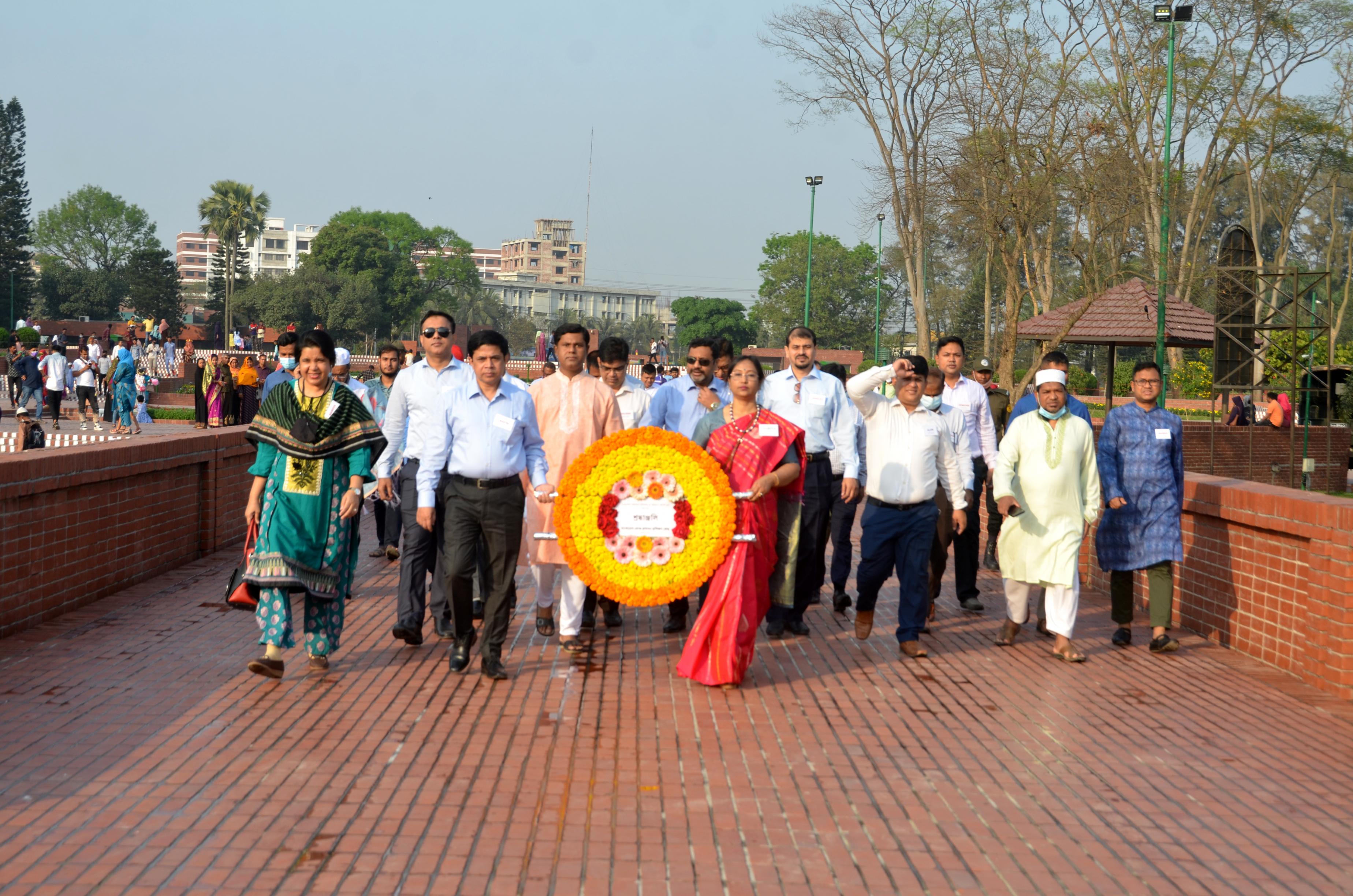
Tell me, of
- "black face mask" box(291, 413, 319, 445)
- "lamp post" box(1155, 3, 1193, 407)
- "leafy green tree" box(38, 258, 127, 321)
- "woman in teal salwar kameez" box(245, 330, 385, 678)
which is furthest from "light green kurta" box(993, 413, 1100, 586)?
"leafy green tree" box(38, 258, 127, 321)

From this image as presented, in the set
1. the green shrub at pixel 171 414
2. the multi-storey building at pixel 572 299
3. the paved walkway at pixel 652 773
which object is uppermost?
the multi-storey building at pixel 572 299

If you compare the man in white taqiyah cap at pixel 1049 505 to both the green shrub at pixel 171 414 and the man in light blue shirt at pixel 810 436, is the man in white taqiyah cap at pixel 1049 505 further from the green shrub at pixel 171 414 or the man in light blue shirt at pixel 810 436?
the green shrub at pixel 171 414

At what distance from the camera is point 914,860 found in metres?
4.32

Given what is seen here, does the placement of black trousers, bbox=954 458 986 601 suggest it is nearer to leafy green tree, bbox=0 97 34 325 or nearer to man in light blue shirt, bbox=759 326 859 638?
man in light blue shirt, bbox=759 326 859 638

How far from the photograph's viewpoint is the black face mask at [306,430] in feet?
22.0

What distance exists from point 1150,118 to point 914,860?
2725cm

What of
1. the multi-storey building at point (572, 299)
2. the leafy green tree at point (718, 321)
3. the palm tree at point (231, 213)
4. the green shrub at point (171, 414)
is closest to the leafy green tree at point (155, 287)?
the palm tree at point (231, 213)

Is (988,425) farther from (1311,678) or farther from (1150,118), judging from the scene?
(1150,118)

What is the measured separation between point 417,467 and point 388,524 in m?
2.92

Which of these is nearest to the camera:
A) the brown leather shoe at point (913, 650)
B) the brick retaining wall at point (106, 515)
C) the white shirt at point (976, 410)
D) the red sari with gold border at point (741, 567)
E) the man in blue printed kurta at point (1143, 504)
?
the red sari with gold border at point (741, 567)

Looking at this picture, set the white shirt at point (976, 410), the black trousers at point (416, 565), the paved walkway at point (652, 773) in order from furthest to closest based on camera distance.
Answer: the white shirt at point (976, 410) < the black trousers at point (416, 565) < the paved walkway at point (652, 773)

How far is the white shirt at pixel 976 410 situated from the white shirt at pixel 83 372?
22.7 m

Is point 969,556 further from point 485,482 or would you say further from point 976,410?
point 485,482

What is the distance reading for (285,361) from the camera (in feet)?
35.3
